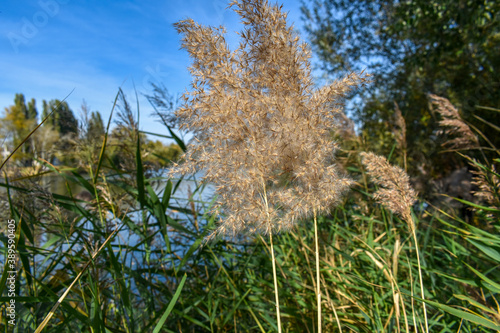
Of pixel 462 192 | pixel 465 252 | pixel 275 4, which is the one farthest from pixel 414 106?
pixel 275 4

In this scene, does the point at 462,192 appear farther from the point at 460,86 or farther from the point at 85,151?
the point at 85,151

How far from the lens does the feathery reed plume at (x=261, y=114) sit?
3.33ft

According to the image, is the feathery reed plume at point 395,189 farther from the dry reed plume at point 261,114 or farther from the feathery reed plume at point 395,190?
the dry reed plume at point 261,114

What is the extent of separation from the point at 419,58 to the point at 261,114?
4972mm

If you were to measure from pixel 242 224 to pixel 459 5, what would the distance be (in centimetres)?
501

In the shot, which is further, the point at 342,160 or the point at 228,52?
the point at 342,160

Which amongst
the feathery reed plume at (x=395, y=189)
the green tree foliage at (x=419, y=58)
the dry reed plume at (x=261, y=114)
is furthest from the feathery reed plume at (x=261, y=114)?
the green tree foliage at (x=419, y=58)

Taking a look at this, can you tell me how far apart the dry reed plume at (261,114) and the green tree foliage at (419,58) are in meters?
3.37

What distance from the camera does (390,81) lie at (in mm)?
6875

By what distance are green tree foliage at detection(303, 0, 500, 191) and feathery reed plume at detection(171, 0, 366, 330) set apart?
3.37 m

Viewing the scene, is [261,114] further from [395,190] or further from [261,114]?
[395,190]

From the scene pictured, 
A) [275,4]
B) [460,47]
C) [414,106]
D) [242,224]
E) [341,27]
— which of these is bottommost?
[242,224]

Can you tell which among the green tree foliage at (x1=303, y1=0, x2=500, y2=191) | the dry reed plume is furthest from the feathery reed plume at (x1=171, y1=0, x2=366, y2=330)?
the green tree foliage at (x1=303, y1=0, x2=500, y2=191)

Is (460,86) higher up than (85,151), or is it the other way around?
(460,86)
